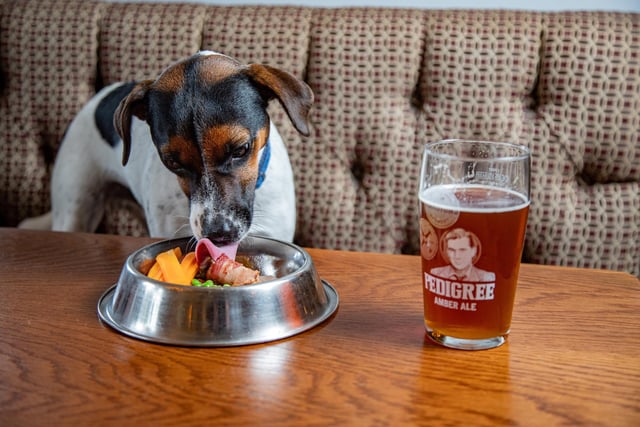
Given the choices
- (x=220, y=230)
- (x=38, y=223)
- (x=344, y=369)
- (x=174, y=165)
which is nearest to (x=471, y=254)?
(x=344, y=369)

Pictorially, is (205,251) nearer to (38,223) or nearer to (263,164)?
(263,164)

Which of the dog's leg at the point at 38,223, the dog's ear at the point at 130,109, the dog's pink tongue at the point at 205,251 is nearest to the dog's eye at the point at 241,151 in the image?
the dog's ear at the point at 130,109

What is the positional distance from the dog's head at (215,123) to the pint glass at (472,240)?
1.76 feet

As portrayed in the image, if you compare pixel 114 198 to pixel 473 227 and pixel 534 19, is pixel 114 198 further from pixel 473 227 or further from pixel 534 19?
pixel 473 227

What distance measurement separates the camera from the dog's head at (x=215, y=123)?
1.33 meters

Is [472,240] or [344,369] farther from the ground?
[472,240]

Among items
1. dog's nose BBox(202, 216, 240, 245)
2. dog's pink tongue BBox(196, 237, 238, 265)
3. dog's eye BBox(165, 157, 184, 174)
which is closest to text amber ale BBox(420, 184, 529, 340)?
dog's pink tongue BBox(196, 237, 238, 265)

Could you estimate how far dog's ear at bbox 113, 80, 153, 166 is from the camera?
1400mm

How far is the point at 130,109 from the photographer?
1422mm

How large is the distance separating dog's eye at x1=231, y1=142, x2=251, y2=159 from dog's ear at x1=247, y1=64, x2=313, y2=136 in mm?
97

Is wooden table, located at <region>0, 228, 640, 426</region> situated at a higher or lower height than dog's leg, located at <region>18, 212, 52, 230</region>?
higher

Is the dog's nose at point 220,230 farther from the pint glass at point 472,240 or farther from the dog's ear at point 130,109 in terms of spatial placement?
the pint glass at point 472,240

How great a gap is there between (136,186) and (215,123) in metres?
0.52

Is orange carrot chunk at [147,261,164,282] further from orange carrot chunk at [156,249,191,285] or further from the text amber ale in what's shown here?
the text amber ale
